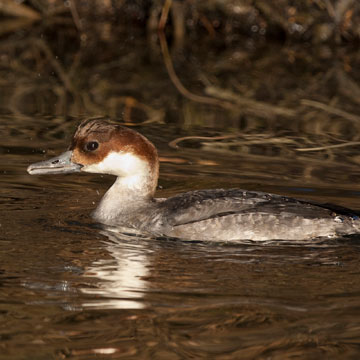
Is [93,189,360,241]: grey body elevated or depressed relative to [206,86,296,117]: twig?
depressed

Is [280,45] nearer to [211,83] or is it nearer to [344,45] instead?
[344,45]

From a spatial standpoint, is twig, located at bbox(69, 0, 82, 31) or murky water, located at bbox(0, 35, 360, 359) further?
twig, located at bbox(69, 0, 82, 31)

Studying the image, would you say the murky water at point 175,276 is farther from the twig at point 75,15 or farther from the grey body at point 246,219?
the twig at point 75,15

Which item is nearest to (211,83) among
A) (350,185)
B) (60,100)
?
(60,100)

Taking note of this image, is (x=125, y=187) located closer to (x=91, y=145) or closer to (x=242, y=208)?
(x=91, y=145)

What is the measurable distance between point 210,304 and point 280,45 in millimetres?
11779

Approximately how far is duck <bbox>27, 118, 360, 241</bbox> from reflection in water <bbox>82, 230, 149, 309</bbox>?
Answer: 0.37 metres

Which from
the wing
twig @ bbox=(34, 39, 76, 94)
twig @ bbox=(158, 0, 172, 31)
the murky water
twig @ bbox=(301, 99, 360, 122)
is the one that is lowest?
the murky water

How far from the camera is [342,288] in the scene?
6.16 m

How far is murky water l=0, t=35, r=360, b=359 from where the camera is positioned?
209 inches

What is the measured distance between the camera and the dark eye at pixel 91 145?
7.83m

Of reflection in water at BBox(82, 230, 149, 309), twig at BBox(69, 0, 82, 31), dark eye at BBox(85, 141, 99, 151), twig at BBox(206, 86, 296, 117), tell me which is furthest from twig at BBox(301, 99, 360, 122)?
twig at BBox(69, 0, 82, 31)

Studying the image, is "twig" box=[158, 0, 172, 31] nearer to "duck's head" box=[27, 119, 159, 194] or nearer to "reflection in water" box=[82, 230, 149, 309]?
"duck's head" box=[27, 119, 159, 194]

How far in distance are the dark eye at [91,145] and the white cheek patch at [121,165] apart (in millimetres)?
128
